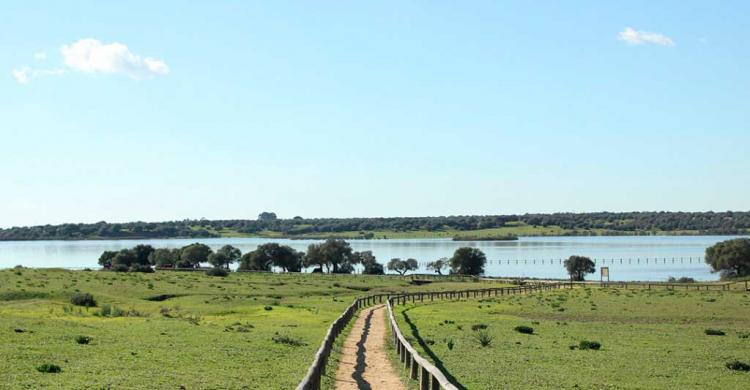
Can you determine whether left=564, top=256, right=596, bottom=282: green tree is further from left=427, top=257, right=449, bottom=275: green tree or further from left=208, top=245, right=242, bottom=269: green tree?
left=208, top=245, right=242, bottom=269: green tree

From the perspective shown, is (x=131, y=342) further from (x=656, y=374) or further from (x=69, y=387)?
(x=656, y=374)

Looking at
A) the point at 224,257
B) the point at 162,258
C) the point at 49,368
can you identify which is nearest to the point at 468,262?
the point at 224,257

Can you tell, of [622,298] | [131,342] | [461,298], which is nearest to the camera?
[131,342]

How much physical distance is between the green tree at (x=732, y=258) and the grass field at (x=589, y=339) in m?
65.9

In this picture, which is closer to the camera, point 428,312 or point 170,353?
point 170,353

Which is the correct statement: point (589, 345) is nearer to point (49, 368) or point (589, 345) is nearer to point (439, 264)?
point (49, 368)

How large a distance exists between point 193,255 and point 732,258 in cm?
10403

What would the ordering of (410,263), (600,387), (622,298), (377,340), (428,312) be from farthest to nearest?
(410,263) < (622,298) < (428,312) < (377,340) < (600,387)

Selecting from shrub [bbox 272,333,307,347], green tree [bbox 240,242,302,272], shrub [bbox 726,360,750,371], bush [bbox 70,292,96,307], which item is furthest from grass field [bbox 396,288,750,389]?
green tree [bbox 240,242,302,272]

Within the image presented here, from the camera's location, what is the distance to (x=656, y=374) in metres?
27.2

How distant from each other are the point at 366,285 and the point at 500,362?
8197 centimetres

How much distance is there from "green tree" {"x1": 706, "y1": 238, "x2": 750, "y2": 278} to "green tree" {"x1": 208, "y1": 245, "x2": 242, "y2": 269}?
98.2 metres

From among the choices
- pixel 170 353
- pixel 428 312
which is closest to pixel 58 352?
pixel 170 353

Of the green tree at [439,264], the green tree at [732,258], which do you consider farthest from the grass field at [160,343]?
the green tree at [439,264]
